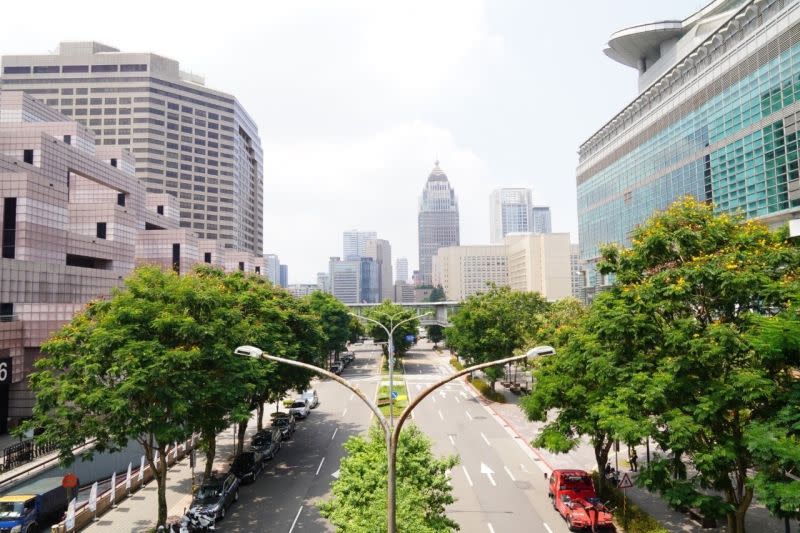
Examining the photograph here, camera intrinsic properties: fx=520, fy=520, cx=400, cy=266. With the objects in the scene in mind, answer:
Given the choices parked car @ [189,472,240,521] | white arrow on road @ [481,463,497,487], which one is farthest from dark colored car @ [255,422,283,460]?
white arrow on road @ [481,463,497,487]

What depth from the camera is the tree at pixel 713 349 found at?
1745 centimetres

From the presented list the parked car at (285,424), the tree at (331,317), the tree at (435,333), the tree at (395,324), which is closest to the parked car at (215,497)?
the parked car at (285,424)

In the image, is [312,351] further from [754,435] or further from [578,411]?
[754,435]

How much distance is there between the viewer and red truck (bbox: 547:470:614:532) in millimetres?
23328

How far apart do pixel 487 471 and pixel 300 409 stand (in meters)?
22.1

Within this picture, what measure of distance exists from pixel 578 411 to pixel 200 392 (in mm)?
17980

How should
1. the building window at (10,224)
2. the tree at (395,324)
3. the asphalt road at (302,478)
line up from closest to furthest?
the asphalt road at (302,478), the building window at (10,224), the tree at (395,324)

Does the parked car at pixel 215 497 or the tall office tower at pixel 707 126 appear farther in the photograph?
the tall office tower at pixel 707 126

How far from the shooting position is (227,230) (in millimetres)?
137625

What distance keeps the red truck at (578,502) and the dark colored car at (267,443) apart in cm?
1840

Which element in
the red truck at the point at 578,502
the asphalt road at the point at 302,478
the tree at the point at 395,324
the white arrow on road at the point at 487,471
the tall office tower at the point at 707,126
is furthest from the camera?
the tree at the point at 395,324

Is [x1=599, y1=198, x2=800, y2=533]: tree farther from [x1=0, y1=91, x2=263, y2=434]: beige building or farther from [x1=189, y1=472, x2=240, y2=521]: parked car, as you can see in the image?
[x1=0, y1=91, x2=263, y2=434]: beige building

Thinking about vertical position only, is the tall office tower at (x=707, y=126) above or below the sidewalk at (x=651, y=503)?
above

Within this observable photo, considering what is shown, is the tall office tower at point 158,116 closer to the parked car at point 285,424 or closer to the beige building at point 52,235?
the beige building at point 52,235
